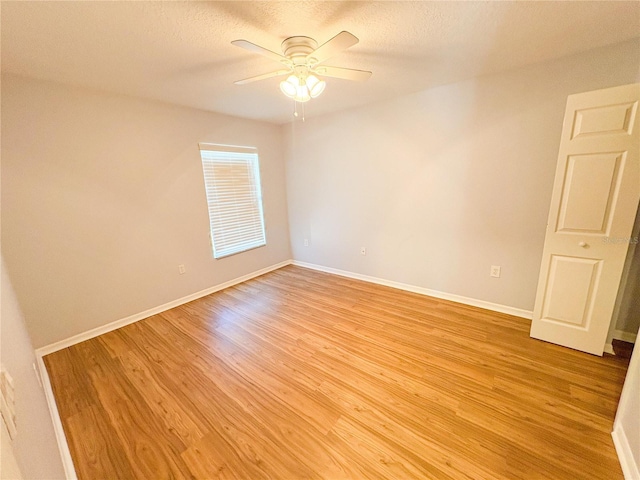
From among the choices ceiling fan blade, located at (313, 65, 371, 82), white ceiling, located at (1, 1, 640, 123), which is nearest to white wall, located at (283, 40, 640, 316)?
white ceiling, located at (1, 1, 640, 123)

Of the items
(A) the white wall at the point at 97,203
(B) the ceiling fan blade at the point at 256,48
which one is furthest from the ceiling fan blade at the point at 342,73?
(A) the white wall at the point at 97,203

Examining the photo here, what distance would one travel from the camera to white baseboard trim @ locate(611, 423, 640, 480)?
4.02ft

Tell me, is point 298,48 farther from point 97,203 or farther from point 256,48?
point 97,203

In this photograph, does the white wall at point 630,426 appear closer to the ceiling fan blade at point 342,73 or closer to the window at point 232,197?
the ceiling fan blade at point 342,73

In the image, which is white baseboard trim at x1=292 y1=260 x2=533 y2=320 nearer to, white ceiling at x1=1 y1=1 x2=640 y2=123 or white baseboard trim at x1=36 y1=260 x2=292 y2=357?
white baseboard trim at x1=36 y1=260 x2=292 y2=357

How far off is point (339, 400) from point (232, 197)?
9.81 ft

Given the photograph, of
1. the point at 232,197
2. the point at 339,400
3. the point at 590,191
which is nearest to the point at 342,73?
the point at 590,191

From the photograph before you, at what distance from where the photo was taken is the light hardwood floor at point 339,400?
1.39 m

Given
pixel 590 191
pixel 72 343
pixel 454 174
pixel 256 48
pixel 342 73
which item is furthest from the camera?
pixel 454 174

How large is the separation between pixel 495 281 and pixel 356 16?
2.76m

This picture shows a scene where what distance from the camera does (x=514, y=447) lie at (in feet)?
4.69

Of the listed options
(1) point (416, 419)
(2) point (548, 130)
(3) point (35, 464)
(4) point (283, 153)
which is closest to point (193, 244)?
(4) point (283, 153)

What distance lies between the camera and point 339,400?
177 centimetres

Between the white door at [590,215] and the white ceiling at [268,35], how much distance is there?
58 cm
